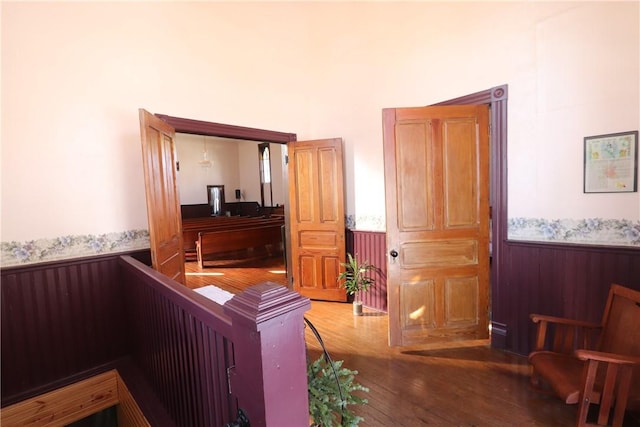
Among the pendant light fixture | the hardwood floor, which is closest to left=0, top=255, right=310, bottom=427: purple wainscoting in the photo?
the hardwood floor

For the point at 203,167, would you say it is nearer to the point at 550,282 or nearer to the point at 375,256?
the point at 375,256

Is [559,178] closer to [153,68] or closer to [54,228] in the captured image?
[153,68]

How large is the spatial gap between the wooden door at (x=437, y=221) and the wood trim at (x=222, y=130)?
1.65m

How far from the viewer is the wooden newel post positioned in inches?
33.0

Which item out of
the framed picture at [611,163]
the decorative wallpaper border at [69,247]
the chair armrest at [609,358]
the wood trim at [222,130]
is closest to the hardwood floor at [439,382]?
the chair armrest at [609,358]

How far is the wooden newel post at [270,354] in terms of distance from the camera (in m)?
0.84

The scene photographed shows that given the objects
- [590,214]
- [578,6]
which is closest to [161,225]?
[590,214]

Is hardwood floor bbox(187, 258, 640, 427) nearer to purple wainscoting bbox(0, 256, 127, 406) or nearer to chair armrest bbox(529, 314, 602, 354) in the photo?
chair armrest bbox(529, 314, 602, 354)

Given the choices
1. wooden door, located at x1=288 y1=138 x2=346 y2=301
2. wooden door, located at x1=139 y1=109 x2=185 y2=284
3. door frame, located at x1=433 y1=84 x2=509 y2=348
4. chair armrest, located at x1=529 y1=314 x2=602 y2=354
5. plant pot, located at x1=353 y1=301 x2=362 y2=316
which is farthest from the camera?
wooden door, located at x1=288 y1=138 x2=346 y2=301

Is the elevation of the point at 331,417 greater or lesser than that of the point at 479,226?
lesser

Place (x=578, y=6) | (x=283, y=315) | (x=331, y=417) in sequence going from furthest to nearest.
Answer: (x=578, y=6), (x=331, y=417), (x=283, y=315)

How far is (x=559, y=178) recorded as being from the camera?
7.66 ft

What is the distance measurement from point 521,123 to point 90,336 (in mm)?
3921

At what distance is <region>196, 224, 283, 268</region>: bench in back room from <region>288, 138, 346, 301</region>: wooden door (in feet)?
8.00
